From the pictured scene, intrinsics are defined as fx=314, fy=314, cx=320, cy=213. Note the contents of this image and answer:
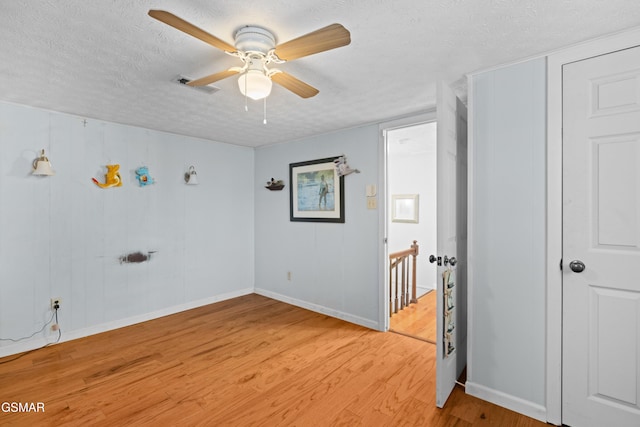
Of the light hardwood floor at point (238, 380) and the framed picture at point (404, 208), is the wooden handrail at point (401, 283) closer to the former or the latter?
the light hardwood floor at point (238, 380)

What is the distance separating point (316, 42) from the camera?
145 centimetres

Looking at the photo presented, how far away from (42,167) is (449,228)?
3.53 metres

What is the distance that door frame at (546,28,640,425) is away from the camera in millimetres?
1867

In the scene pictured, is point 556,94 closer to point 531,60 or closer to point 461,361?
point 531,60

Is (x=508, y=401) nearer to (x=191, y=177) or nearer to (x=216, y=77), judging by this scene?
(x=216, y=77)

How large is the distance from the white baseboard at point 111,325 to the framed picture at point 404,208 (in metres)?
2.89

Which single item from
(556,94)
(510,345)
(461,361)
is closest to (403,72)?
(556,94)

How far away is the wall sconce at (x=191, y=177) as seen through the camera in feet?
13.0

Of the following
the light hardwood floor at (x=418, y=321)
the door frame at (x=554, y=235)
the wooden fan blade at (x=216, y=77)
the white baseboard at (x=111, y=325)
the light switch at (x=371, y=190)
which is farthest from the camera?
the light switch at (x=371, y=190)

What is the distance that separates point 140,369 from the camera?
2.59 meters

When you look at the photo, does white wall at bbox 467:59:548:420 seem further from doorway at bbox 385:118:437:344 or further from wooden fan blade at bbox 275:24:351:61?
doorway at bbox 385:118:437:344

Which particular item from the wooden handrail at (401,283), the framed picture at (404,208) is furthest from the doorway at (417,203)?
the wooden handrail at (401,283)

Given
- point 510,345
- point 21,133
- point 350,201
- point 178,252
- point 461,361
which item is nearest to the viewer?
point 510,345

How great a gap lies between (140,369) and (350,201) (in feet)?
8.40
